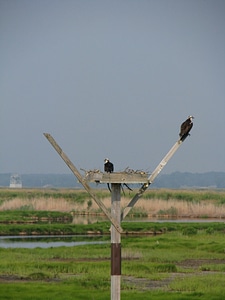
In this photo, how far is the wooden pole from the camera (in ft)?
57.4

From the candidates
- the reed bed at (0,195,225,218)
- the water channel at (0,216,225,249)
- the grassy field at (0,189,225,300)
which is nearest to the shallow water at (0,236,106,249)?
the water channel at (0,216,225,249)

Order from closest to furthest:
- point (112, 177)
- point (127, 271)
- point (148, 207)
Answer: point (112, 177) < point (127, 271) < point (148, 207)

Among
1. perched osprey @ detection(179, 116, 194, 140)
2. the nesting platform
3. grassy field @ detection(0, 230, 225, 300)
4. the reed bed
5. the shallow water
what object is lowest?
grassy field @ detection(0, 230, 225, 300)

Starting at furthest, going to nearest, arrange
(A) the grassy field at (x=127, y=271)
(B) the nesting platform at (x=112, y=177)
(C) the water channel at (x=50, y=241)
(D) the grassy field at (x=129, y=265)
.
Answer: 1. (C) the water channel at (x=50, y=241)
2. (D) the grassy field at (x=129, y=265)
3. (A) the grassy field at (x=127, y=271)
4. (B) the nesting platform at (x=112, y=177)

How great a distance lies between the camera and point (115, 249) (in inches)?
691

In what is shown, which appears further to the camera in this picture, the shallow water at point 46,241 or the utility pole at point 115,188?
the shallow water at point 46,241

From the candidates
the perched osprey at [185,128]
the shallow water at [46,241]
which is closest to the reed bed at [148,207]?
the shallow water at [46,241]

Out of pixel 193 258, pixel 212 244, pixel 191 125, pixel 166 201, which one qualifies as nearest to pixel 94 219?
pixel 166 201

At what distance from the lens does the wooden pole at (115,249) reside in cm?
1750

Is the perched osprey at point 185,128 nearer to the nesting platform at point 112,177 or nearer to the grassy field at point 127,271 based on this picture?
the nesting platform at point 112,177

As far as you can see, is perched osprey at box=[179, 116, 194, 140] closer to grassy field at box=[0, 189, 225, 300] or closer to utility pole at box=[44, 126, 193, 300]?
utility pole at box=[44, 126, 193, 300]

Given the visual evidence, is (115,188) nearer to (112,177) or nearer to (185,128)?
(112,177)

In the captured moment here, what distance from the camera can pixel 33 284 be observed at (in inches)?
1105

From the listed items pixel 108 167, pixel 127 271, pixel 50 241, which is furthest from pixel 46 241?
pixel 108 167
